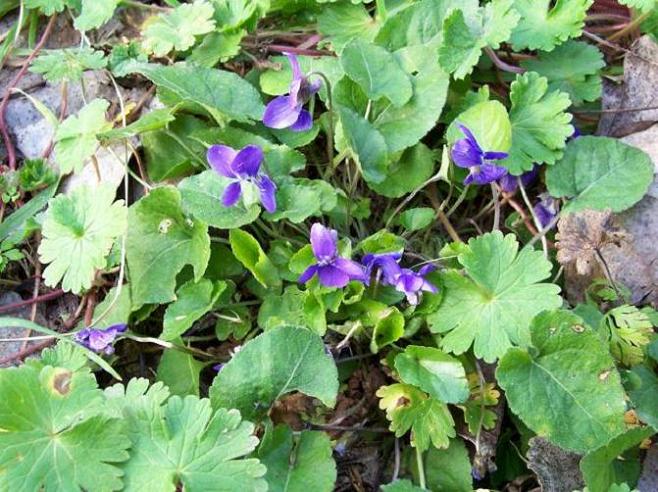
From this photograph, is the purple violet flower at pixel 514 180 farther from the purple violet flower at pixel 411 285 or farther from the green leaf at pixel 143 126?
the green leaf at pixel 143 126

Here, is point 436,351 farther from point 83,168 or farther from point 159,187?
point 83,168

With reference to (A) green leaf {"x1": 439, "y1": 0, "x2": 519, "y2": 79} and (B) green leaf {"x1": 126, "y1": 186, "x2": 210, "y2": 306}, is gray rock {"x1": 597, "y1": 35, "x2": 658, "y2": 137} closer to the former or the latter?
(A) green leaf {"x1": 439, "y1": 0, "x2": 519, "y2": 79}

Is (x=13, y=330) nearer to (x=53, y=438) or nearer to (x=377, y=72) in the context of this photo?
(x=53, y=438)

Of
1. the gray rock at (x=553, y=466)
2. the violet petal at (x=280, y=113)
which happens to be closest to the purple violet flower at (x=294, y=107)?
the violet petal at (x=280, y=113)

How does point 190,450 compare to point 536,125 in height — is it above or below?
below

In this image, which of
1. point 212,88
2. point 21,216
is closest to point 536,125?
point 212,88

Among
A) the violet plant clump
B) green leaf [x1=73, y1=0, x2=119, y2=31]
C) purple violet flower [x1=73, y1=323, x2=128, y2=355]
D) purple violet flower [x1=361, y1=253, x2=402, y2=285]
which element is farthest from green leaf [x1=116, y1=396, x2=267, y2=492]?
green leaf [x1=73, y1=0, x2=119, y2=31]
